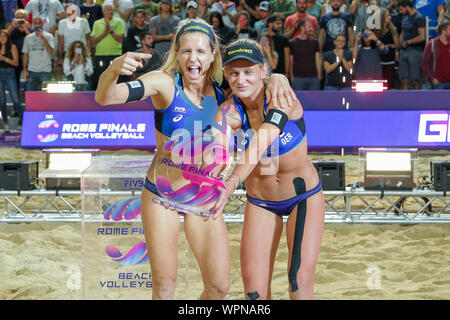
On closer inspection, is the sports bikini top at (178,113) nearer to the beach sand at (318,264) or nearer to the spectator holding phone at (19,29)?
the beach sand at (318,264)

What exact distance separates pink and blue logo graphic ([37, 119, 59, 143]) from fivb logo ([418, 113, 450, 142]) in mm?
6320

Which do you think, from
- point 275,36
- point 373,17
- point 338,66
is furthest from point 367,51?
point 275,36

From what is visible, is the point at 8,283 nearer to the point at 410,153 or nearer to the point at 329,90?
the point at 410,153

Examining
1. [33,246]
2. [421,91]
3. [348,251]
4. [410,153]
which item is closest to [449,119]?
[421,91]

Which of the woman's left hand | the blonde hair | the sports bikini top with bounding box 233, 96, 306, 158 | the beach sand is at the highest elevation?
the blonde hair

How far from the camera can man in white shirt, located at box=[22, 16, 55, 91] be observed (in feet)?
44.3

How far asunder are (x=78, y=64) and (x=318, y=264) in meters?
7.42

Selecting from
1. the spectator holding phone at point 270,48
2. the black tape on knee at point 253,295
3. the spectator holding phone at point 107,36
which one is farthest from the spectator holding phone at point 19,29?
the black tape on knee at point 253,295

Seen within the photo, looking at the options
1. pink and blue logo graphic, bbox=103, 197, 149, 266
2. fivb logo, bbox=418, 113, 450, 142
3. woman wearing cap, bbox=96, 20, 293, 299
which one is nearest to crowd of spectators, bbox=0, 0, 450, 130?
fivb logo, bbox=418, 113, 450, 142

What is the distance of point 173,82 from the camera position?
186 inches

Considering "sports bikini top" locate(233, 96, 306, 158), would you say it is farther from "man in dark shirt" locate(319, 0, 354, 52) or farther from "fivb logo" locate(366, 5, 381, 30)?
"fivb logo" locate(366, 5, 381, 30)

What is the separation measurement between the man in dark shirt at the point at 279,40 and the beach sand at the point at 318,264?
448 centimetres

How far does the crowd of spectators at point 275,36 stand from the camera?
1259 centimetres

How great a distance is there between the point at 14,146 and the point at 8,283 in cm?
693
